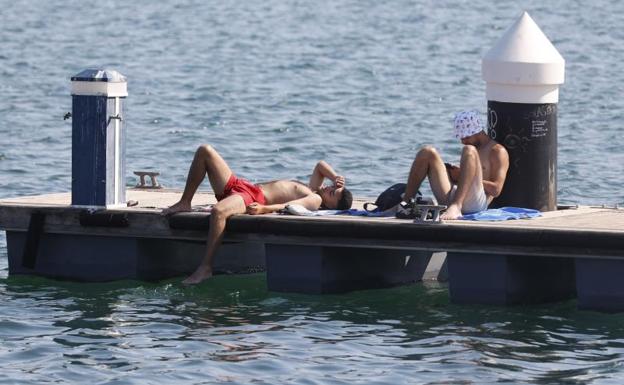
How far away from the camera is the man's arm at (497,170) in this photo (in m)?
13.9

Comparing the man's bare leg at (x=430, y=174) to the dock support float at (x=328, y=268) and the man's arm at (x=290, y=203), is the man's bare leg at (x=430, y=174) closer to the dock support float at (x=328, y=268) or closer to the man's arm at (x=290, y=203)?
the dock support float at (x=328, y=268)

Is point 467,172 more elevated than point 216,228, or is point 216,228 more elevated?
point 467,172

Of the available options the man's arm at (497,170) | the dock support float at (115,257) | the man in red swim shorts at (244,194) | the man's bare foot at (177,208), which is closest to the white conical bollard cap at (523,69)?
the man's arm at (497,170)

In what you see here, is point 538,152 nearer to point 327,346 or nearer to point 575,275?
point 575,275

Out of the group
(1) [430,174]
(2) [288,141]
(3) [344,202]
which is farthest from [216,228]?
(2) [288,141]

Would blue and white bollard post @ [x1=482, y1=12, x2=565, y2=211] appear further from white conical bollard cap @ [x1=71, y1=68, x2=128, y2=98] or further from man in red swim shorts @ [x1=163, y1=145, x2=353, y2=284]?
white conical bollard cap @ [x1=71, y1=68, x2=128, y2=98]

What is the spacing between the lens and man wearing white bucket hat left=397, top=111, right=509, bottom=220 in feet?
44.3

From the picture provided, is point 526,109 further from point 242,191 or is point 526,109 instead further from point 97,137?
point 97,137

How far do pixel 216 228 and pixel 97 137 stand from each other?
1281 mm

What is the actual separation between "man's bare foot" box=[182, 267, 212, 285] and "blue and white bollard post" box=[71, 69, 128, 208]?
93 centimetres

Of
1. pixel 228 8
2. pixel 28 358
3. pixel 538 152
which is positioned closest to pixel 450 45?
pixel 228 8

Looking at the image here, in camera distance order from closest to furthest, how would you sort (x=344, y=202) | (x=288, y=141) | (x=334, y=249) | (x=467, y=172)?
(x=467, y=172) < (x=334, y=249) < (x=344, y=202) < (x=288, y=141)

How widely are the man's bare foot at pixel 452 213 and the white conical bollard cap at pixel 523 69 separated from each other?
3.77 ft

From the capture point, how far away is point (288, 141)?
81.1 ft
